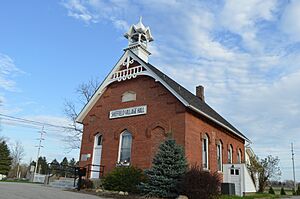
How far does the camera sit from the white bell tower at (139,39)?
73.6ft

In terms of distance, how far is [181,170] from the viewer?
569 inches

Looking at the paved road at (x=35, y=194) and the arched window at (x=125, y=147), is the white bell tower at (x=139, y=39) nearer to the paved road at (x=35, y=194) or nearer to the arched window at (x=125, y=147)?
the arched window at (x=125, y=147)

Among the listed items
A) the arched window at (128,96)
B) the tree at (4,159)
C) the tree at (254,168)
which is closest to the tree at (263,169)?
the tree at (254,168)

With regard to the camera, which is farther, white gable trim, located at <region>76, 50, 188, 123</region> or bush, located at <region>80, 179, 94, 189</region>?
white gable trim, located at <region>76, 50, 188, 123</region>

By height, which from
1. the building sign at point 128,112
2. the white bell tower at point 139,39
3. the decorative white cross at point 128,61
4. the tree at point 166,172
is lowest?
the tree at point 166,172

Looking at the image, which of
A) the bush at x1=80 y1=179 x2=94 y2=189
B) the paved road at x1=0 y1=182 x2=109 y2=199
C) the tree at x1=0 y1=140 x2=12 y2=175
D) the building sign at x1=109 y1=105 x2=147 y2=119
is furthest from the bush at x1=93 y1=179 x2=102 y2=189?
the tree at x1=0 y1=140 x2=12 y2=175

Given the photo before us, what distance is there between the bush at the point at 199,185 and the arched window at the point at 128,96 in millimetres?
8198

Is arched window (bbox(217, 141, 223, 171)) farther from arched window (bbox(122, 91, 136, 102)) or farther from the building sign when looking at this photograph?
arched window (bbox(122, 91, 136, 102))

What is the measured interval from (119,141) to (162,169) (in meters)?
6.45

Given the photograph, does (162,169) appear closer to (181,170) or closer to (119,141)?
(181,170)

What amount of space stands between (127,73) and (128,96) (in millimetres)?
1552

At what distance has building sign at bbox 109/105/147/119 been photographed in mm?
19609

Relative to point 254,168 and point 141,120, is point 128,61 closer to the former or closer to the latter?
point 141,120

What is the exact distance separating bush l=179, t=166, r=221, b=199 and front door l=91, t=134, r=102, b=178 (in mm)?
8781
